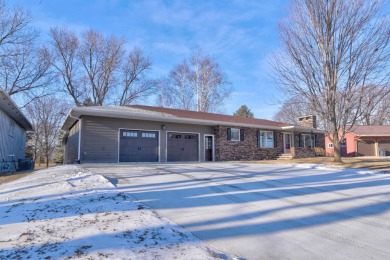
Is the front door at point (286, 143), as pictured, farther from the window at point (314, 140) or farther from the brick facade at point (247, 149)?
the window at point (314, 140)

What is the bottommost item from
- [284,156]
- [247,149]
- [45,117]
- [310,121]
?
[284,156]

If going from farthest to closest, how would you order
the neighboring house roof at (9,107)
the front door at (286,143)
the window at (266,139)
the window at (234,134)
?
the front door at (286,143), the window at (266,139), the window at (234,134), the neighboring house roof at (9,107)

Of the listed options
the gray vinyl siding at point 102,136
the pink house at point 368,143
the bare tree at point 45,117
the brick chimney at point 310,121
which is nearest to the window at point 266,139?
the brick chimney at point 310,121

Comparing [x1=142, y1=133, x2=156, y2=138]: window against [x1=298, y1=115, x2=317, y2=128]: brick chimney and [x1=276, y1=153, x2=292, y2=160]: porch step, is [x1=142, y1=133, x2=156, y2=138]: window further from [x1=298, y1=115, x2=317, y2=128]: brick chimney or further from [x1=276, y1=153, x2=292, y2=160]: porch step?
[x1=298, y1=115, x2=317, y2=128]: brick chimney

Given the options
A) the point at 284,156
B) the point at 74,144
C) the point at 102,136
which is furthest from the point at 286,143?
the point at 74,144

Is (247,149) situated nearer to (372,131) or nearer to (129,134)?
(129,134)

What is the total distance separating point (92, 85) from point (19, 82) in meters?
7.00

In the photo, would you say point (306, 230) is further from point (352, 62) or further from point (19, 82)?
point (19, 82)

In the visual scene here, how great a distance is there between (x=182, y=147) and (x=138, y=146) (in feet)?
10.3

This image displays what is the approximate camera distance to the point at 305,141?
2484 cm

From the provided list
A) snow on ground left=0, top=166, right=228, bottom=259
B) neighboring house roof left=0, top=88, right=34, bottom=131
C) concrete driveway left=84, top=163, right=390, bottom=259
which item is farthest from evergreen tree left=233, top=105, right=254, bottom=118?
snow on ground left=0, top=166, right=228, bottom=259

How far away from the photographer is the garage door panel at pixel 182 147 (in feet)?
56.8

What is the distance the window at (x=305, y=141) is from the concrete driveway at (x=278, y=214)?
16994 millimetres

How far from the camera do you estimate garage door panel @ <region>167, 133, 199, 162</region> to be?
17.3m
